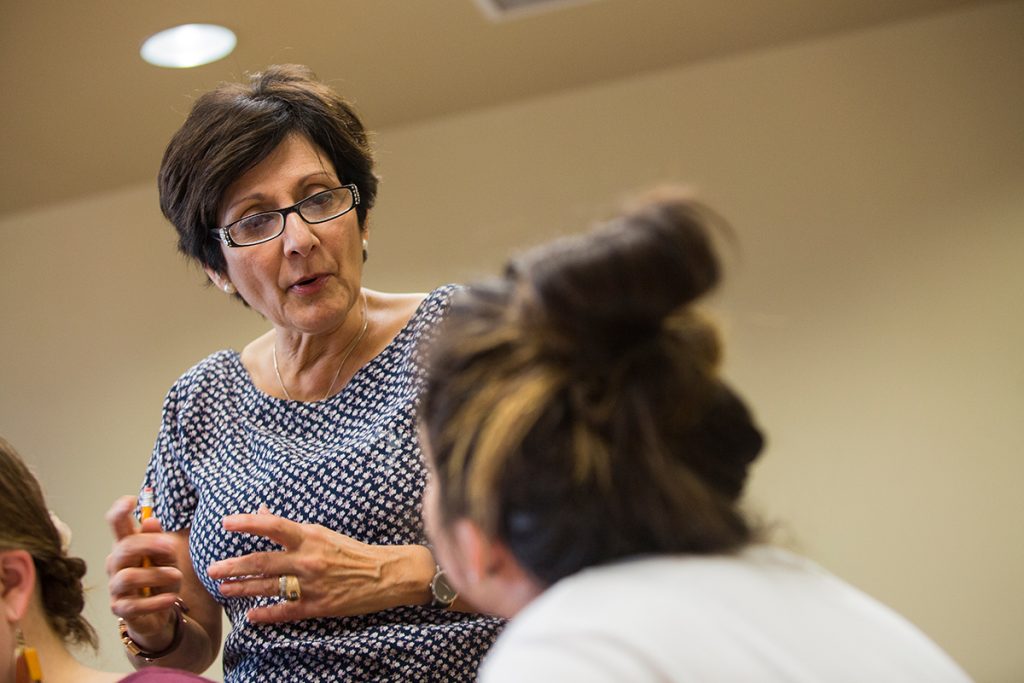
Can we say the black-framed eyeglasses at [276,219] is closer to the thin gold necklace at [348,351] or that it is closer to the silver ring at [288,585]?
the thin gold necklace at [348,351]

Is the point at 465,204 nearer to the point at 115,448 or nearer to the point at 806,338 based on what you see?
the point at 806,338

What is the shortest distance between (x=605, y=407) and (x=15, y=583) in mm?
897

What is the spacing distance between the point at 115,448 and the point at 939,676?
4.55 metres

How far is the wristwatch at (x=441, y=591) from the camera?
1.62 metres

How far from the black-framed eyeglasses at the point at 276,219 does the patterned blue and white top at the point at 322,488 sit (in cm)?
21

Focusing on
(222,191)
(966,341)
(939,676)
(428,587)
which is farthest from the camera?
(966,341)

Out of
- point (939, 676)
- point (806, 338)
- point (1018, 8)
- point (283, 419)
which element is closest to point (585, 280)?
point (939, 676)

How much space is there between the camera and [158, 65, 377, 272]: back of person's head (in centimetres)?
183

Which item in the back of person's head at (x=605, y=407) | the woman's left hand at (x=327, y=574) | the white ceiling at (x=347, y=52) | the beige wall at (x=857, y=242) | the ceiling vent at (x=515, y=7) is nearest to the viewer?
the back of person's head at (x=605, y=407)

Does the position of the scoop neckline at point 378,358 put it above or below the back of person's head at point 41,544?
above

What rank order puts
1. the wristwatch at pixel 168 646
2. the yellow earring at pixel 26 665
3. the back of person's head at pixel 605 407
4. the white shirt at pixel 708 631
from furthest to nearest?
the wristwatch at pixel 168 646 → the yellow earring at pixel 26 665 → the back of person's head at pixel 605 407 → the white shirt at pixel 708 631

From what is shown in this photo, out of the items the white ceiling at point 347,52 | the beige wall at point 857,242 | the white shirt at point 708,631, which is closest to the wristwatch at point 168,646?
the white shirt at point 708,631

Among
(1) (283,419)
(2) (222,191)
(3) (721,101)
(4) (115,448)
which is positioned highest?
(3) (721,101)

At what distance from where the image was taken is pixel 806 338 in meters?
4.42
